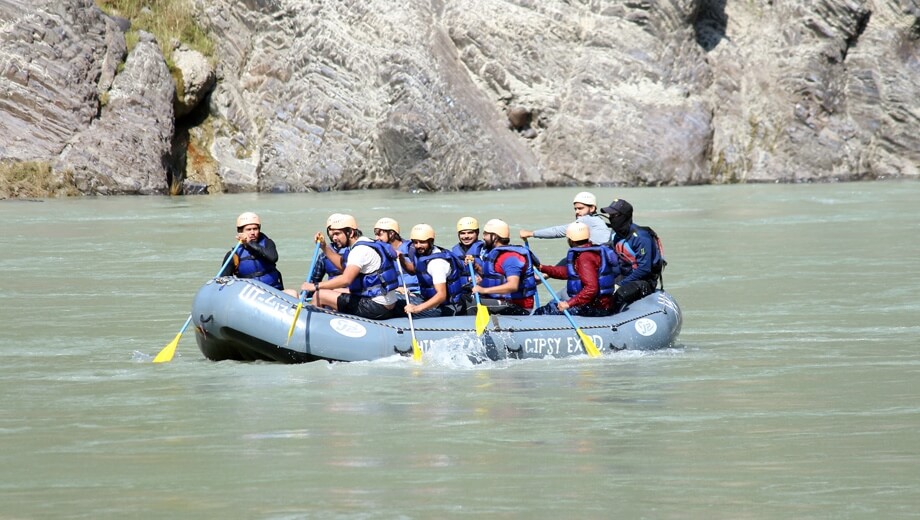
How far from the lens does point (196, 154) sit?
39.8 m

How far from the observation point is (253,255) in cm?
1293

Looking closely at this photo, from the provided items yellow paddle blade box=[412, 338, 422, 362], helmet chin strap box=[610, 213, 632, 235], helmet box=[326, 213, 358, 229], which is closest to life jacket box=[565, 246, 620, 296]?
helmet chin strap box=[610, 213, 632, 235]

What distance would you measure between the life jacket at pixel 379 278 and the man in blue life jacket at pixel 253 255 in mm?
858

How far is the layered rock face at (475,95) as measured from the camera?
1462 inches

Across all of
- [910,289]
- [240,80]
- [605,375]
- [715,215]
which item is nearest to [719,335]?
[605,375]

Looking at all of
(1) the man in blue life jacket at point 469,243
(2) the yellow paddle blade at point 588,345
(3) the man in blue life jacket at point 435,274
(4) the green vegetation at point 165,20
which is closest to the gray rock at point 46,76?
(4) the green vegetation at point 165,20

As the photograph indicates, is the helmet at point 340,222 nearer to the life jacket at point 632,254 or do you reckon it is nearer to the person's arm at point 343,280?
the person's arm at point 343,280

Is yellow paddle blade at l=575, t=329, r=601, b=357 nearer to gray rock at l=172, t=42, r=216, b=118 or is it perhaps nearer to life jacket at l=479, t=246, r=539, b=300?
life jacket at l=479, t=246, r=539, b=300

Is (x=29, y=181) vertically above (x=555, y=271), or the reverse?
(x=555, y=271)

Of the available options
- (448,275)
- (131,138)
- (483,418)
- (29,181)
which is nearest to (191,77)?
(131,138)

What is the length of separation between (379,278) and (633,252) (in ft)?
8.88

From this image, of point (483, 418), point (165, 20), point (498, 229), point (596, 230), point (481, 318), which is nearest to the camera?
point (483, 418)

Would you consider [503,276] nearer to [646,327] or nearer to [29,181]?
[646,327]

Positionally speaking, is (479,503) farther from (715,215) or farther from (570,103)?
(570,103)
